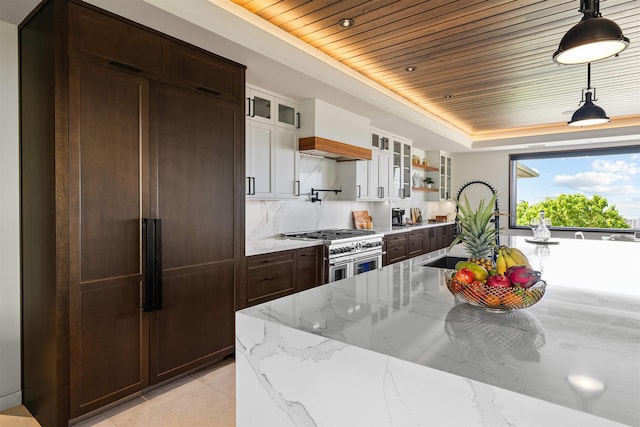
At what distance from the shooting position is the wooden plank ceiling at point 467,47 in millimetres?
2580

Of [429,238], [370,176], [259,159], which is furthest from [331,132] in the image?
[429,238]

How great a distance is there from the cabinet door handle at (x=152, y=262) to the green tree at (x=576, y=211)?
278 inches

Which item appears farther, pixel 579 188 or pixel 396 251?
pixel 579 188

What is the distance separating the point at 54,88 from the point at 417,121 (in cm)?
411

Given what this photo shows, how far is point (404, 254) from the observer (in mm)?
5609

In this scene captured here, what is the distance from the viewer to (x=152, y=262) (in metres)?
2.35

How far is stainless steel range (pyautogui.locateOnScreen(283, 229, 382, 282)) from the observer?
3.85 meters

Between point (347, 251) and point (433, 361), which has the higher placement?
point (433, 361)

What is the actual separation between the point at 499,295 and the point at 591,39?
1420 mm

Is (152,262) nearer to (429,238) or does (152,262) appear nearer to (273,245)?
(273,245)

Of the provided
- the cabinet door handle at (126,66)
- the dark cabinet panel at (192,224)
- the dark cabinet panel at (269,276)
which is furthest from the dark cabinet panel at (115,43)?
the dark cabinet panel at (269,276)

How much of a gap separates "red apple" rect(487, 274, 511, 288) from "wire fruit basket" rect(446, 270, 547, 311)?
0.01 metres

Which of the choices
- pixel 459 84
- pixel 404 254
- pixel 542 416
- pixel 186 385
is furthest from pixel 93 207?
pixel 404 254

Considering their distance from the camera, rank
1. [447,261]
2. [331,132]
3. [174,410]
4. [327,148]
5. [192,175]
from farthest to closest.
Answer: [331,132] → [327,148] → [447,261] → [192,175] → [174,410]
